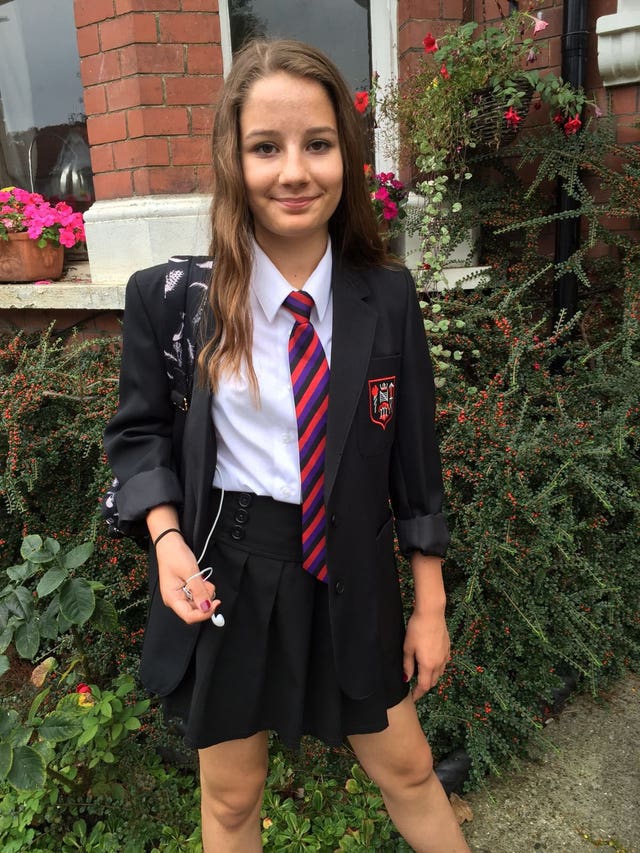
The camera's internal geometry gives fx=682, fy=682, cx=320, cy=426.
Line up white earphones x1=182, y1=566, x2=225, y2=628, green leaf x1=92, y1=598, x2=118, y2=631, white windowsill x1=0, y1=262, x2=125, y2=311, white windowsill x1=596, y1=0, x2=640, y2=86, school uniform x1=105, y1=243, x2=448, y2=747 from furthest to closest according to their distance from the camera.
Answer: white windowsill x1=0, y1=262, x2=125, y2=311
white windowsill x1=596, y1=0, x2=640, y2=86
green leaf x1=92, y1=598, x2=118, y2=631
school uniform x1=105, y1=243, x2=448, y2=747
white earphones x1=182, y1=566, x2=225, y2=628

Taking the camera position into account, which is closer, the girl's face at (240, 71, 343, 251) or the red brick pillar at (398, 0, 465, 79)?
the girl's face at (240, 71, 343, 251)

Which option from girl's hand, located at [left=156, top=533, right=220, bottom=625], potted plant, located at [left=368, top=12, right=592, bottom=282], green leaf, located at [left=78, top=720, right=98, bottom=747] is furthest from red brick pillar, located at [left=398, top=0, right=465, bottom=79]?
green leaf, located at [left=78, top=720, right=98, bottom=747]

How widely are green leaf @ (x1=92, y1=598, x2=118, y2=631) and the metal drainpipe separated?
2.13m

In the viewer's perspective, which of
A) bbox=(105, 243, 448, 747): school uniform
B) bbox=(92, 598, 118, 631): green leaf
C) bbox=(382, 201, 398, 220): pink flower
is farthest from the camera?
bbox=(382, 201, 398, 220): pink flower

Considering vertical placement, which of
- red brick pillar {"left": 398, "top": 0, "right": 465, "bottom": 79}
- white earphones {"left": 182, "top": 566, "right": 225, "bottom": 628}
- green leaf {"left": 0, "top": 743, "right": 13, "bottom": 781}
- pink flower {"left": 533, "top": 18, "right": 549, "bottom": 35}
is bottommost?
green leaf {"left": 0, "top": 743, "right": 13, "bottom": 781}

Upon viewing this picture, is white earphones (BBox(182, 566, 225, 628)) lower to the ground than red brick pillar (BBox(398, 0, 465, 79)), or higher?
lower

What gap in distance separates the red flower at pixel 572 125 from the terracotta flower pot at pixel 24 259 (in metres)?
2.78

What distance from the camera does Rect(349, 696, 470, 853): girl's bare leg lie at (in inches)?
60.9

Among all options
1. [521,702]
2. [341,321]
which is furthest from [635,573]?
[341,321]

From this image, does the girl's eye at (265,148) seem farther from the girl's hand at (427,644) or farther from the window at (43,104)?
the window at (43,104)

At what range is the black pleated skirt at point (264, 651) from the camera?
1405 millimetres

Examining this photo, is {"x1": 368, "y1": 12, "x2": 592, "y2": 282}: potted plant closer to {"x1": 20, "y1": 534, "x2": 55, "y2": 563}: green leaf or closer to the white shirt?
the white shirt

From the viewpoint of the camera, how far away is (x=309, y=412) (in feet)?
4.45

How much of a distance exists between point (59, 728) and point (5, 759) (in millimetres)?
158
